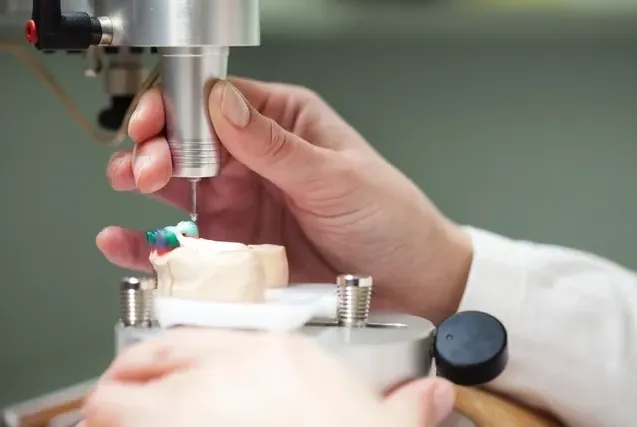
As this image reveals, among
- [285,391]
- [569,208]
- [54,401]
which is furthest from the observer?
[569,208]

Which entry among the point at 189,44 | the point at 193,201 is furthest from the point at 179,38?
the point at 193,201

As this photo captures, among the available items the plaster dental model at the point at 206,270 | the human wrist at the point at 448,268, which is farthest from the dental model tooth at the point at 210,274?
the human wrist at the point at 448,268

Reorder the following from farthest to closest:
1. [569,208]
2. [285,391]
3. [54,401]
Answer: [569,208] < [54,401] < [285,391]

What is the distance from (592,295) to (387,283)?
129 millimetres

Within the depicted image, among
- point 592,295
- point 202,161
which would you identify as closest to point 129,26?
point 202,161

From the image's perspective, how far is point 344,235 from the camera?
19.9 inches

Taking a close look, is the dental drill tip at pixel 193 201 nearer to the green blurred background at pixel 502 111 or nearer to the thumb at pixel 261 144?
the thumb at pixel 261 144

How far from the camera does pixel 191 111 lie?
0.37 meters

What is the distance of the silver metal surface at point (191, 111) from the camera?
0.36m

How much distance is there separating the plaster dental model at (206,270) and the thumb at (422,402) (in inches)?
2.6

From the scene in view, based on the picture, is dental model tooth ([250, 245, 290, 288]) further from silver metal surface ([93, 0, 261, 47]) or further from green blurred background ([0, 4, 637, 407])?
green blurred background ([0, 4, 637, 407])

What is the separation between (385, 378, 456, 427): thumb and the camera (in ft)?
1.04

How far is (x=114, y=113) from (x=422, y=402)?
320 mm

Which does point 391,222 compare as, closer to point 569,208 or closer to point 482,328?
point 482,328
